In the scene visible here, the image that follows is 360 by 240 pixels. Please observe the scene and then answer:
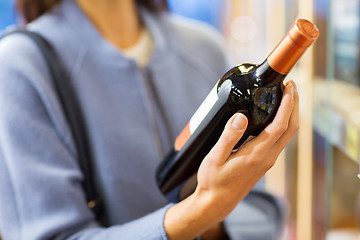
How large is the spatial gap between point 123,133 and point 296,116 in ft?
1.32

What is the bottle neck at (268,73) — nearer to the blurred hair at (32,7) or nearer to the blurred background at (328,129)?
the blurred background at (328,129)

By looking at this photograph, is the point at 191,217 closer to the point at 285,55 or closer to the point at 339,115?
the point at 285,55

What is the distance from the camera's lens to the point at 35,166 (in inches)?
25.9

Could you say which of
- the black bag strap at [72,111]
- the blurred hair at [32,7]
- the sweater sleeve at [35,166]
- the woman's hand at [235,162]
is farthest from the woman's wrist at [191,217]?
the blurred hair at [32,7]

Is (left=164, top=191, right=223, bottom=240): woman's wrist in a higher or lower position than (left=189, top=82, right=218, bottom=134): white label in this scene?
lower

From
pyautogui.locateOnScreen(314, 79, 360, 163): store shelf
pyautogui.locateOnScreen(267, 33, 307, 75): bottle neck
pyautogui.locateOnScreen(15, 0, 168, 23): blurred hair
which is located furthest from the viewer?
pyautogui.locateOnScreen(15, 0, 168, 23): blurred hair

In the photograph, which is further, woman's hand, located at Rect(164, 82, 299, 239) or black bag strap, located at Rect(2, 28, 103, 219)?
black bag strap, located at Rect(2, 28, 103, 219)

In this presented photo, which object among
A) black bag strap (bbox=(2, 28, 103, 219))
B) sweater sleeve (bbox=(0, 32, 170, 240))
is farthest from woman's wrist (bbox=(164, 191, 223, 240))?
black bag strap (bbox=(2, 28, 103, 219))

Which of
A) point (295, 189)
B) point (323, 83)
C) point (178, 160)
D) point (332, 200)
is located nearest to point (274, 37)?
point (295, 189)

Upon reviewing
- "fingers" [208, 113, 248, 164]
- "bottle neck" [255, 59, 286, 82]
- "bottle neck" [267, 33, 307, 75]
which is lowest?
"fingers" [208, 113, 248, 164]

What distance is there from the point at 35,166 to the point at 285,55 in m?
0.44

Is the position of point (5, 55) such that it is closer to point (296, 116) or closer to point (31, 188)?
point (31, 188)

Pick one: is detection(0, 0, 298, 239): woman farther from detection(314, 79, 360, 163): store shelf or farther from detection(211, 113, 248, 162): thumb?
detection(314, 79, 360, 163): store shelf

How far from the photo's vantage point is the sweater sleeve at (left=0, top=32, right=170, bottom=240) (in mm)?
652
